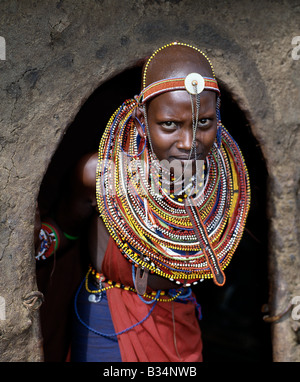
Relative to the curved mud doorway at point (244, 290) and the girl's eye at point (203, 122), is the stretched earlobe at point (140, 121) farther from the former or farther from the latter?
Result: the curved mud doorway at point (244, 290)

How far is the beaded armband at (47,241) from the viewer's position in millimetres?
2412

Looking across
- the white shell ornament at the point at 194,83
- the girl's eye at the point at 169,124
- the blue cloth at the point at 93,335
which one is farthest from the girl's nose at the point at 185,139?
the blue cloth at the point at 93,335

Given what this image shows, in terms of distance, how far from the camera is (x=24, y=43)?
7.20 feet

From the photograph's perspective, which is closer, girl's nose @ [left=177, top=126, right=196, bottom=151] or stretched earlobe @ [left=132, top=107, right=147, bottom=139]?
girl's nose @ [left=177, top=126, right=196, bottom=151]

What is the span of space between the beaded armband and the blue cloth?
28 centimetres

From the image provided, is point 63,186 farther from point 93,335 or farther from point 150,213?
point 93,335

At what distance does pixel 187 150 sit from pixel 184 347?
3.30 ft

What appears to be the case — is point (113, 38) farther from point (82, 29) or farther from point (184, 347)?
point (184, 347)

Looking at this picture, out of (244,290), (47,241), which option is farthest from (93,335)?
(244,290)

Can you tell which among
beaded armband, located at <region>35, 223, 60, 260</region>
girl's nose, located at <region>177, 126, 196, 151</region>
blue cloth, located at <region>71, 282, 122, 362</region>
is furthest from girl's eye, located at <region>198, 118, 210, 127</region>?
blue cloth, located at <region>71, 282, 122, 362</region>

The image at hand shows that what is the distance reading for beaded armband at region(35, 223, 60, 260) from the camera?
2.41m

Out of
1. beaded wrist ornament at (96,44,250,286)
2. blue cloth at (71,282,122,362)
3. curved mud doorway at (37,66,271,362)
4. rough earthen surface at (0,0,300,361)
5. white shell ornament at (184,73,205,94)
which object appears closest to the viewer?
white shell ornament at (184,73,205,94)

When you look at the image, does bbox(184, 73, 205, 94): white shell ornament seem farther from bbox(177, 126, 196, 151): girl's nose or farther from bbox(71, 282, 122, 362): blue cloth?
bbox(71, 282, 122, 362): blue cloth
